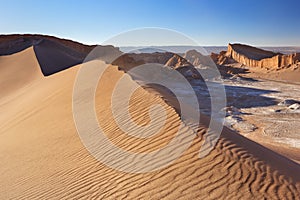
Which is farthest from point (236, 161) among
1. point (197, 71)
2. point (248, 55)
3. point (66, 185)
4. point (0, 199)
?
point (248, 55)

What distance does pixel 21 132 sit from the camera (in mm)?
8672

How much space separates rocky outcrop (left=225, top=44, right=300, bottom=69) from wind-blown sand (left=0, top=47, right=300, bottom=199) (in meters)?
35.9

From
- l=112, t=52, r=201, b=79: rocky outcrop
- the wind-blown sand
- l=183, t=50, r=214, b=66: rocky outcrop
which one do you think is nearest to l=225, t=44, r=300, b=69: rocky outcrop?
l=183, t=50, r=214, b=66: rocky outcrop

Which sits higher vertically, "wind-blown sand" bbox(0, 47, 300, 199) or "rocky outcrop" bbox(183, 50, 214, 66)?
"rocky outcrop" bbox(183, 50, 214, 66)

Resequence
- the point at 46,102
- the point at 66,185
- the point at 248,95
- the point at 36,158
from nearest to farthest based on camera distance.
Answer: the point at 66,185 < the point at 36,158 < the point at 46,102 < the point at 248,95

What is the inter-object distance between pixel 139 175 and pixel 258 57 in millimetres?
49006

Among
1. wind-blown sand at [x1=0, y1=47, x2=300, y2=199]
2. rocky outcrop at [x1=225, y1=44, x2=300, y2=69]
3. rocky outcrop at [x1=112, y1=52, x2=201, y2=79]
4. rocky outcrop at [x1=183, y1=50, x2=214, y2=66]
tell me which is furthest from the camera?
rocky outcrop at [x1=183, y1=50, x2=214, y2=66]

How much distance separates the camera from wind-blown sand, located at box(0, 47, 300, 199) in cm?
371

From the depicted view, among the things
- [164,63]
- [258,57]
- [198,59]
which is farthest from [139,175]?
[258,57]

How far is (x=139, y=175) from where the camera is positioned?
4188 millimetres

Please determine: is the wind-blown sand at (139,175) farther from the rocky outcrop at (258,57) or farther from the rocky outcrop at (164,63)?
the rocky outcrop at (258,57)

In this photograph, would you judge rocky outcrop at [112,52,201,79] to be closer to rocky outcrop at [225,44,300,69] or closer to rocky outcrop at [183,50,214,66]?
rocky outcrop at [183,50,214,66]

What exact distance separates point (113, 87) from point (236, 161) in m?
5.71

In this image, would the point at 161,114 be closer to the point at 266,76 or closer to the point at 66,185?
the point at 66,185
